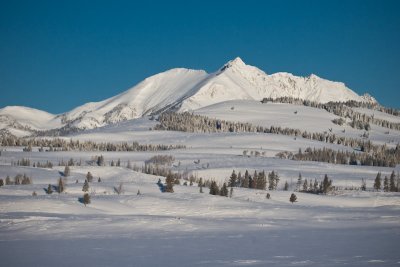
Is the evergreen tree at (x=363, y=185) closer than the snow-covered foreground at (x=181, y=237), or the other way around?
the snow-covered foreground at (x=181, y=237)

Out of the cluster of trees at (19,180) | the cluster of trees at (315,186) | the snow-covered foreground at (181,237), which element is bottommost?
the snow-covered foreground at (181,237)

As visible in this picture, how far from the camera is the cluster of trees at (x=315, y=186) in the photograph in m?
157

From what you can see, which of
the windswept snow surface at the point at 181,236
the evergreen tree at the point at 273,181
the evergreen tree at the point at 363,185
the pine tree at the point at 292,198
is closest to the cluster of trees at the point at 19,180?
the windswept snow surface at the point at 181,236

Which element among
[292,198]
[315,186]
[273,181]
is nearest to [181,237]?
[292,198]

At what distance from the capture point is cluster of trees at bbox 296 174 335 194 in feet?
514

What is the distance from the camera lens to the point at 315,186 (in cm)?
16750

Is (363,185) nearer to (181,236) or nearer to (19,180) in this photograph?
(19,180)

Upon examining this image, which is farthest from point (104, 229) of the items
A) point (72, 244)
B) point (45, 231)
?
point (72, 244)

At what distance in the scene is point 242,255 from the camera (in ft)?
133

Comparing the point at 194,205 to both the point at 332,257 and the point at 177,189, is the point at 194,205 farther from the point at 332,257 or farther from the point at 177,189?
the point at 332,257

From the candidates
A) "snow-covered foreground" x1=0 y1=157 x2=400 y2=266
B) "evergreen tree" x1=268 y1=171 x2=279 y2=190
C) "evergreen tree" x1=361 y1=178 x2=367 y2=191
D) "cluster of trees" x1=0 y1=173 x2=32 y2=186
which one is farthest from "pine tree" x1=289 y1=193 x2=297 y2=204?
"cluster of trees" x1=0 y1=173 x2=32 y2=186

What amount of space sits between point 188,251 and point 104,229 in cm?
1939

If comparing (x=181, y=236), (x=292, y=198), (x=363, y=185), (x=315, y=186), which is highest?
(x=363, y=185)

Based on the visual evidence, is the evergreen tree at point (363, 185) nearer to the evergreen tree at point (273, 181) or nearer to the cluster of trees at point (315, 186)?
the cluster of trees at point (315, 186)
